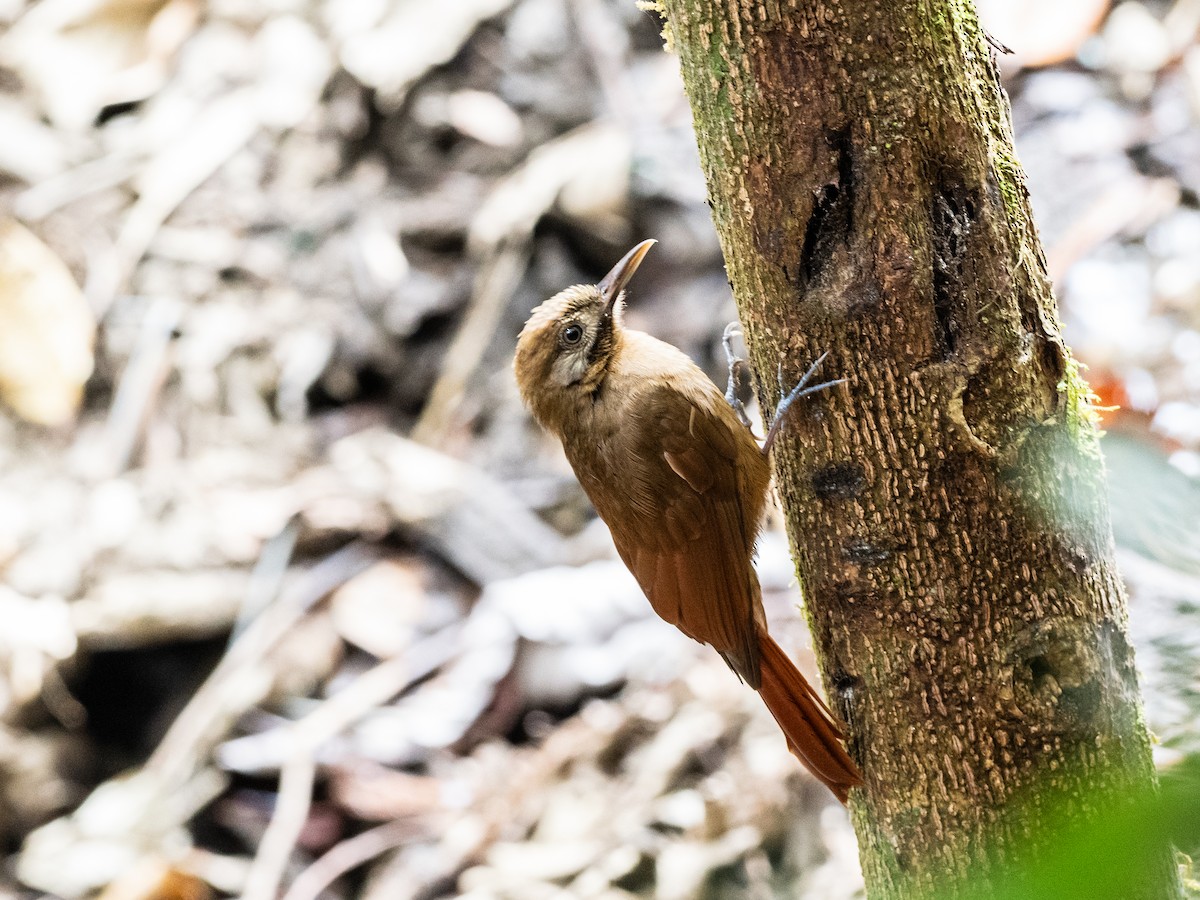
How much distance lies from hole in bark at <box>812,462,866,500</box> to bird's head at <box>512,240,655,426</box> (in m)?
0.74

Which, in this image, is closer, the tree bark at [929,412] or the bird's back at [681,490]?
the tree bark at [929,412]

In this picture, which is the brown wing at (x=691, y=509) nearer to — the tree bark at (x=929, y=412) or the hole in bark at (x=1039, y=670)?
the tree bark at (x=929, y=412)

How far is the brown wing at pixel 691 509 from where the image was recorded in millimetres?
2043

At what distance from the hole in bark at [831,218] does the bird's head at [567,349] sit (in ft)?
2.44

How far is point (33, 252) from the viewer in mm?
4102

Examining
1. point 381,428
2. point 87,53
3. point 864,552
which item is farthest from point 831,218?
point 87,53

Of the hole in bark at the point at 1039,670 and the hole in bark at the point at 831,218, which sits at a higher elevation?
the hole in bark at the point at 831,218

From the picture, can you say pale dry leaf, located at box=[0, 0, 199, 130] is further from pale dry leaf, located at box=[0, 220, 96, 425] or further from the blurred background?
pale dry leaf, located at box=[0, 220, 96, 425]

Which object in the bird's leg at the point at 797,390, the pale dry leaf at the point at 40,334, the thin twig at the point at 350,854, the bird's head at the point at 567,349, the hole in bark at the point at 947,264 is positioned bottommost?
the thin twig at the point at 350,854

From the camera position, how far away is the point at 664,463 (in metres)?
2.12

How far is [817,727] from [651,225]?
3.02 m

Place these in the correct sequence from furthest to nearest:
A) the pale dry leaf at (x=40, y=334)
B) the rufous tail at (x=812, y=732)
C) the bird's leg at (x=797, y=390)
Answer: the pale dry leaf at (x=40, y=334) → the rufous tail at (x=812, y=732) → the bird's leg at (x=797, y=390)

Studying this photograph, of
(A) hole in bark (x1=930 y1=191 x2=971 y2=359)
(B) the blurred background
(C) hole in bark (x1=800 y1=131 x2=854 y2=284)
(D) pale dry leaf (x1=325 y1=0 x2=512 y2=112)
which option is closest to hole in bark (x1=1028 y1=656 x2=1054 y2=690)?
(A) hole in bark (x1=930 y1=191 x2=971 y2=359)

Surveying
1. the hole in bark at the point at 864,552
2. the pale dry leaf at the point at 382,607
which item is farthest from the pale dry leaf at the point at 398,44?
the hole in bark at the point at 864,552
